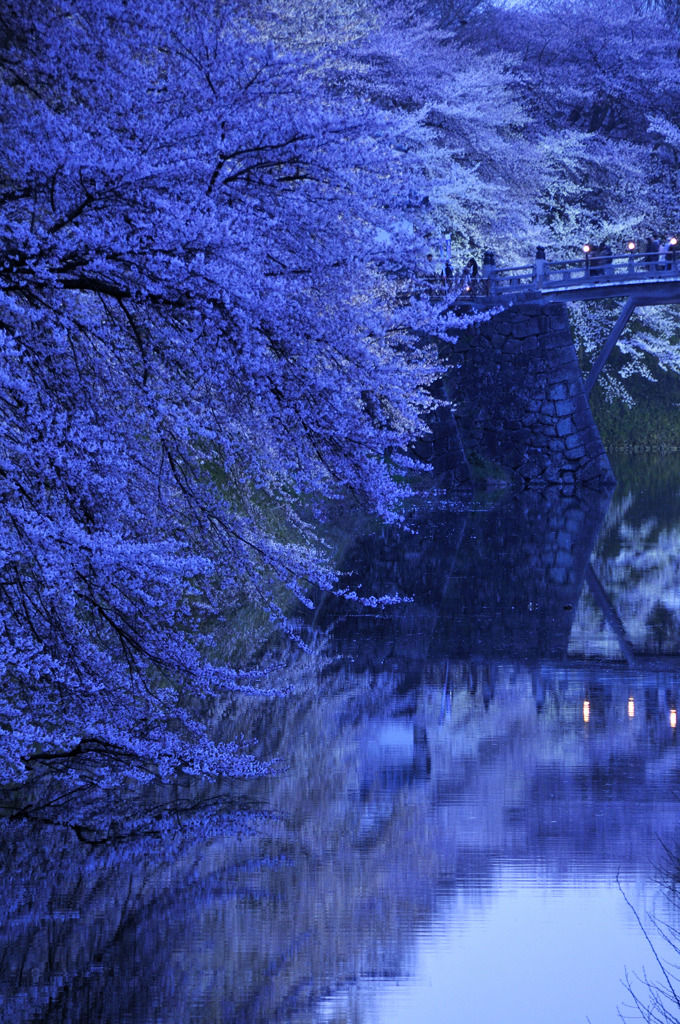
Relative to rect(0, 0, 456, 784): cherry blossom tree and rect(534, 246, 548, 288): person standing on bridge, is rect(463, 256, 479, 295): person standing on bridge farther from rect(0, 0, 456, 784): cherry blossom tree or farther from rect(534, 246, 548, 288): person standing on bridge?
rect(0, 0, 456, 784): cherry blossom tree

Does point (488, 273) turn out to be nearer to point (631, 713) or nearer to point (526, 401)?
point (526, 401)

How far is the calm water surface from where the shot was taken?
618 centimetres

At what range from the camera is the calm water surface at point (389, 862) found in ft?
20.3

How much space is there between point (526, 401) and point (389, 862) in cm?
2469

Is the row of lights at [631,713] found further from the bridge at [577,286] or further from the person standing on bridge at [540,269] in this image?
the person standing on bridge at [540,269]

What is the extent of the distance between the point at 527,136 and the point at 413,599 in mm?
23639

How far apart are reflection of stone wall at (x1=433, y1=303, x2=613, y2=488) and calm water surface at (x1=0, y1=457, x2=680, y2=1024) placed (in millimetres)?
18151

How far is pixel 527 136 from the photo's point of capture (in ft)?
123

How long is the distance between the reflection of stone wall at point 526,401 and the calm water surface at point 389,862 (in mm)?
18151

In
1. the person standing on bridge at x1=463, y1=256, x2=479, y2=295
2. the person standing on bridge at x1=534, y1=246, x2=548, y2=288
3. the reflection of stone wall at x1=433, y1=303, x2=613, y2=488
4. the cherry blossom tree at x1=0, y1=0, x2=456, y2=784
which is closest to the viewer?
the cherry blossom tree at x1=0, y1=0, x2=456, y2=784

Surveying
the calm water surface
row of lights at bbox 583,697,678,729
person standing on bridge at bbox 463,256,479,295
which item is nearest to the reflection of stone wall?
person standing on bridge at bbox 463,256,479,295

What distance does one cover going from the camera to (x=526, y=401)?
1247 inches

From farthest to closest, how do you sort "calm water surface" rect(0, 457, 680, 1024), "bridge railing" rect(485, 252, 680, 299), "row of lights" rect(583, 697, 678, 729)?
"bridge railing" rect(485, 252, 680, 299) < "row of lights" rect(583, 697, 678, 729) < "calm water surface" rect(0, 457, 680, 1024)

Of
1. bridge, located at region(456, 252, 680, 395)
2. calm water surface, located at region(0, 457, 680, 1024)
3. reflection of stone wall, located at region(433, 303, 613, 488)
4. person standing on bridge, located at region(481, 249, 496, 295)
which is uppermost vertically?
person standing on bridge, located at region(481, 249, 496, 295)
